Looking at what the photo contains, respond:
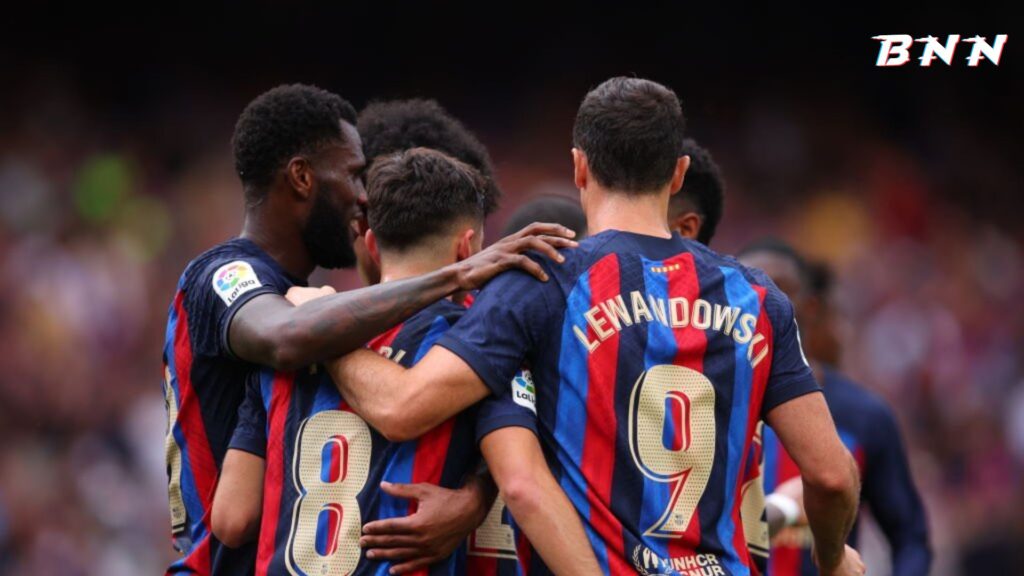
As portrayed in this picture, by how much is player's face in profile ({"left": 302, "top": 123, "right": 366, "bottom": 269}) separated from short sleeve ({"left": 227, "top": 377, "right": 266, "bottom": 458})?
1.94 feet

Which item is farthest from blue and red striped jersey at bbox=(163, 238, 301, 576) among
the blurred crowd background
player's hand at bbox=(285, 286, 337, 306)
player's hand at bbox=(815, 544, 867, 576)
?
the blurred crowd background

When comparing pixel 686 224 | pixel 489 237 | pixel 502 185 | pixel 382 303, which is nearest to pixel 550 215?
pixel 686 224

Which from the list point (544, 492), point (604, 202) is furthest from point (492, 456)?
point (604, 202)

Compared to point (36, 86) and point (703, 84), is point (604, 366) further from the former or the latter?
point (36, 86)

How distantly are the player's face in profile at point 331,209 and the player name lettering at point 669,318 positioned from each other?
1.10 meters

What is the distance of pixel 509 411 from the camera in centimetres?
341

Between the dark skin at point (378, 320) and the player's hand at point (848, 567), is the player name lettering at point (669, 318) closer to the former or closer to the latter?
the dark skin at point (378, 320)

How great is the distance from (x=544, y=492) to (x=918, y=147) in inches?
363

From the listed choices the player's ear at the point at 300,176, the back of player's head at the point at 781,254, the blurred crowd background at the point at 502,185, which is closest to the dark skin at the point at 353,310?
the player's ear at the point at 300,176

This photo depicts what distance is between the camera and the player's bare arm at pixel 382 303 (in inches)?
A: 137

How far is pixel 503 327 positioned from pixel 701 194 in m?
1.73

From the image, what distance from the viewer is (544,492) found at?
3.34 m

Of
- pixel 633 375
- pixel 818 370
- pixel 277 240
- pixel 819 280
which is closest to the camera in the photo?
pixel 633 375

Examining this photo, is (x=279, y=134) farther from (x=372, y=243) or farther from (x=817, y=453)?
(x=817, y=453)
